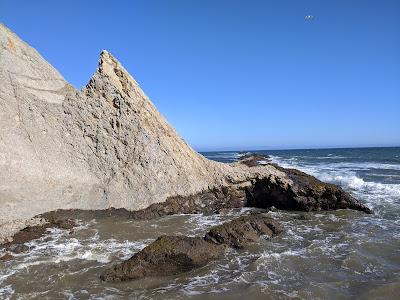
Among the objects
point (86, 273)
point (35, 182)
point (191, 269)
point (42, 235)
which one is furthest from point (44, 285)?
point (35, 182)

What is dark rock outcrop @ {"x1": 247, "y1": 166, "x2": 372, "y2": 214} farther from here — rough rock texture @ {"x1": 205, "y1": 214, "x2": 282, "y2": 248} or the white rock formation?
rough rock texture @ {"x1": 205, "y1": 214, "x2": 282, "y2": 248}

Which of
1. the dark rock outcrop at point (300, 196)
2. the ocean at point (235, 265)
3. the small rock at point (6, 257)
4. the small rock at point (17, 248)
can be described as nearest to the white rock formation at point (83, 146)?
the dark rock outcrop at point (300, 196)

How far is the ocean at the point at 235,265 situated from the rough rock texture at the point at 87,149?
1387mm

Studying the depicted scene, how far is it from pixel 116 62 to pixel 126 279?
10.6m

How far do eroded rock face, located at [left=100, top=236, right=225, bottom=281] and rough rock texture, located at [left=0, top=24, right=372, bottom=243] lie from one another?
504 cm

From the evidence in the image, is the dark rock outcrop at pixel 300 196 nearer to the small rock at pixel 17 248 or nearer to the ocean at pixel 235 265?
the ocean at pixel 235 265

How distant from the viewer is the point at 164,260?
8586 mm

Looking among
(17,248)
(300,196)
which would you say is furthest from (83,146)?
(300,196)

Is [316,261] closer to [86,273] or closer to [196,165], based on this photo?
[86,273]

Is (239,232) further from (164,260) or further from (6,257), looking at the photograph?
(6,257)

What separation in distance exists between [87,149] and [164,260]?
7312 millimetres

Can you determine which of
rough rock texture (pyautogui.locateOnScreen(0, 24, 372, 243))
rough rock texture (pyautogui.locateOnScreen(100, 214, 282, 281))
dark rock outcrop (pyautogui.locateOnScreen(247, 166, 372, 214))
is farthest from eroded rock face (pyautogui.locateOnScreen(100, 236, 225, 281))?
dark rock outcrop (pyautogui.locateOnScreen(247, 166, 372, 214))

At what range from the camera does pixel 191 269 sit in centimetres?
882

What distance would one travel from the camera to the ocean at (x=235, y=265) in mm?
7574
